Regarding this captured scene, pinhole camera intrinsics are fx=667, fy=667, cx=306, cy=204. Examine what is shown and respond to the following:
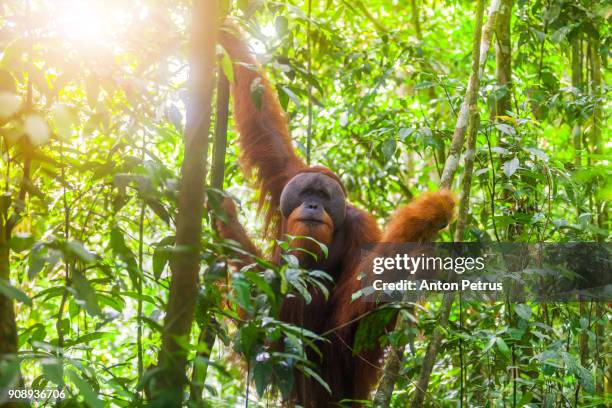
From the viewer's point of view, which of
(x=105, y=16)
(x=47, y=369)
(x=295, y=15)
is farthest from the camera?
(x=295, y=15)

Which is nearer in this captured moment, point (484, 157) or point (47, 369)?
point (47, 369)

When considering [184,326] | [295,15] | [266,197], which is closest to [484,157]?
[295,15]

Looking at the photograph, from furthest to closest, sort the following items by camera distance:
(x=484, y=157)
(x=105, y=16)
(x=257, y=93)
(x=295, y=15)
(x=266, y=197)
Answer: (x=266, y=197)
(x=484, y=157)
(x=295, y=15)
(x=257, y=93)
(x=105, y=16)

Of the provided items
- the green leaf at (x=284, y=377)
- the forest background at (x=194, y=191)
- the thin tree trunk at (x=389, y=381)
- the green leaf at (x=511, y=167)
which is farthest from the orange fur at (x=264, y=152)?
the green leaf at (x=284, y=377)

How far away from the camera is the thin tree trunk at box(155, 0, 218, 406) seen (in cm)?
148

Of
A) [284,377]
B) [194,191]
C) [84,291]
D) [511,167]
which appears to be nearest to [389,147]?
[511,167]

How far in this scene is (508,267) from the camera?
2.98 metres

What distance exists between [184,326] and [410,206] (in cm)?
209

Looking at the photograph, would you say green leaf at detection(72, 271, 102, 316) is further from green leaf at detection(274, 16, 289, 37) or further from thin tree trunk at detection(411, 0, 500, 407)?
green leaf at detection(274, 16, 289, 37)

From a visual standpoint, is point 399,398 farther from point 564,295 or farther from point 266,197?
point 266,197

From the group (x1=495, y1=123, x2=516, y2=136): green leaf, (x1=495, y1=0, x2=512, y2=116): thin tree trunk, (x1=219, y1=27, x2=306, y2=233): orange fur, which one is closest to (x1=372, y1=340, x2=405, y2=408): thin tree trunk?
(x1=495, y1=123, x2=516, y2=136): green leaf
